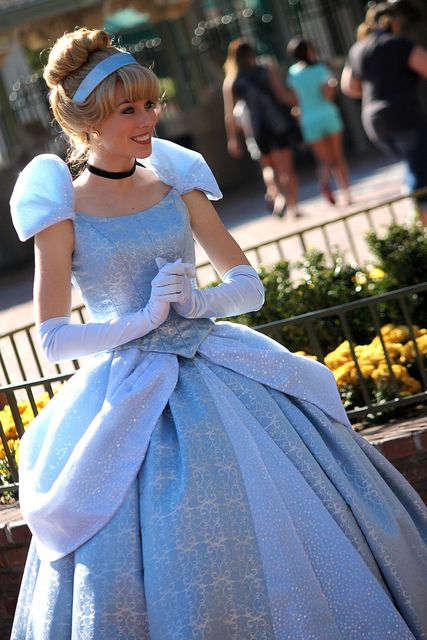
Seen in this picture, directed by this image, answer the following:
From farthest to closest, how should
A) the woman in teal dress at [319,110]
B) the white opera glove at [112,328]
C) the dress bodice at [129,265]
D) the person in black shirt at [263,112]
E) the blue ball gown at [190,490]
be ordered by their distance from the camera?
the woman in teal dress at [319,110], the person in black shirt at [263,112], the dress bodice at [129,265], the white opera glove at [112,328], the blue ball gown at [190,490]

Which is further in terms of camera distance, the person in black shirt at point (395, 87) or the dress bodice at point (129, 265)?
the person in black shirt at point (395, 87)

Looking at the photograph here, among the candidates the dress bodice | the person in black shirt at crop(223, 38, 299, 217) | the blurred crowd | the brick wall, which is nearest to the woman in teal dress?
the blurred crowd

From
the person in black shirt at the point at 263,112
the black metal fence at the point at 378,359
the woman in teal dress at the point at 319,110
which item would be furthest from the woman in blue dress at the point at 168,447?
the woman in teal dress at the point at 319,110

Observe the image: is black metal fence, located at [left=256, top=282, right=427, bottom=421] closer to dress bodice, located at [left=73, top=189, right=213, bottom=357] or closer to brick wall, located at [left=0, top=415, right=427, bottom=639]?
brick wall, located at [left=0, top=415, right=427, bottom=639]

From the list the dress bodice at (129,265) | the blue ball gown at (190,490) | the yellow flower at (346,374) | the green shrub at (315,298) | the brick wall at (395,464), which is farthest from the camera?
the green shrub at (315,298)

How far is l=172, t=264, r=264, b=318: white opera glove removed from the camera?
3127mm

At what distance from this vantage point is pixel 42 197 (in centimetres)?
315

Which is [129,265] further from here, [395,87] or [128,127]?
[395,87]

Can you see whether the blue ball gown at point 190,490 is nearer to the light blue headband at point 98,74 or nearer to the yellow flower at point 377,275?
the light blue headband at point 98,74

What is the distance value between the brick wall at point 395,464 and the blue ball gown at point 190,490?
537 mm

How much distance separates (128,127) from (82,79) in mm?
153

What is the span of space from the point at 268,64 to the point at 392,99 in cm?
268

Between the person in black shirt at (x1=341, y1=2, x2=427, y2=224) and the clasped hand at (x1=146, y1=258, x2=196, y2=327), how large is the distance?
4.50 m

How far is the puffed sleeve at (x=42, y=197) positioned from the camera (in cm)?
311
